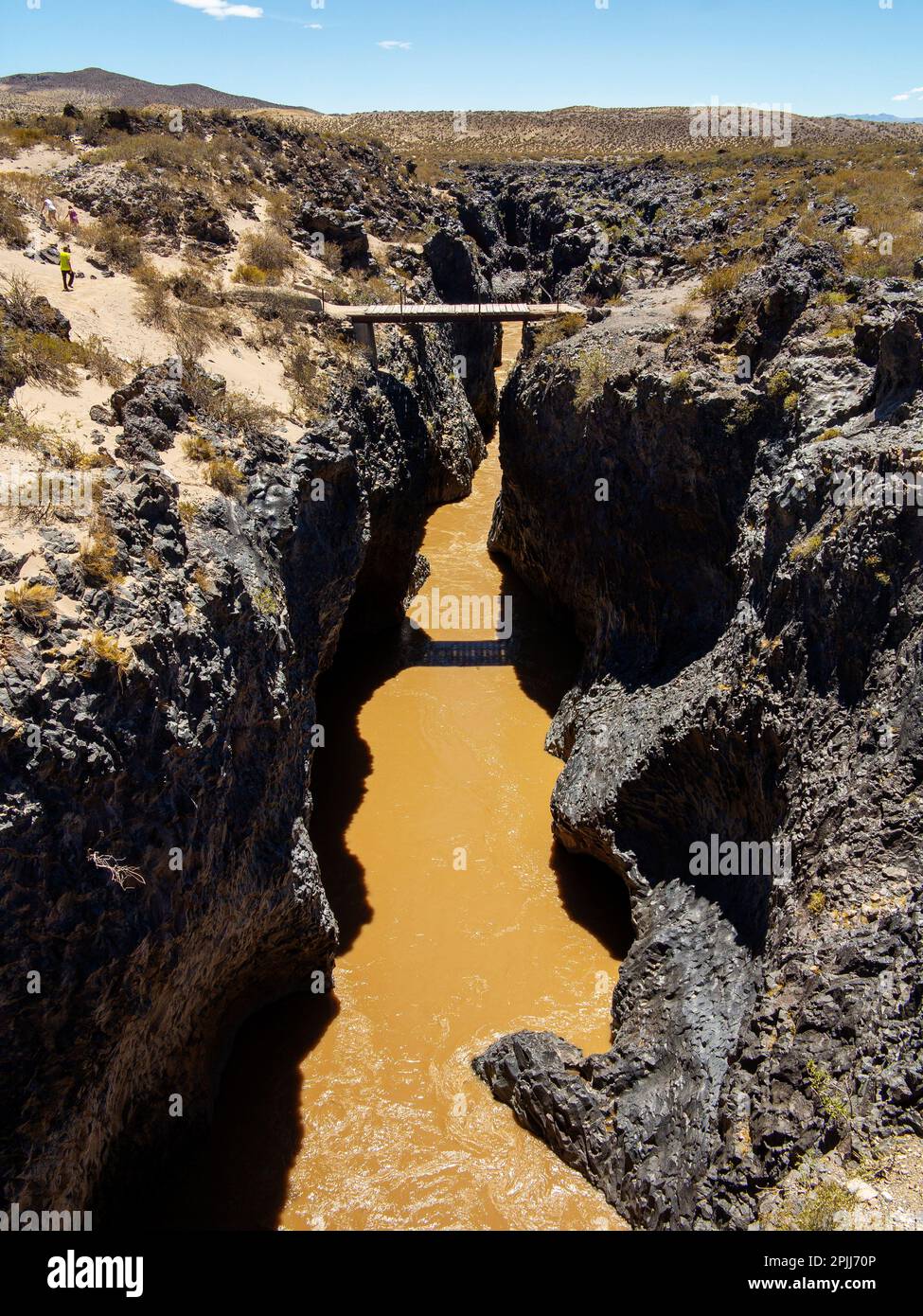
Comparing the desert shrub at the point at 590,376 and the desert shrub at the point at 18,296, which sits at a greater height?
the desert shrub at the point at 18,296

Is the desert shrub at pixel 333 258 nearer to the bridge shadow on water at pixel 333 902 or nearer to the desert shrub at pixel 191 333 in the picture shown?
the desert shrub at pixel 191 333

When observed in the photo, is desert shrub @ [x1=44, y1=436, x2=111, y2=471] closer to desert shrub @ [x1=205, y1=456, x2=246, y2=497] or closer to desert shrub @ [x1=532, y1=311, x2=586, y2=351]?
desert shrub @ [x1=205, y1=456, x2=246, y2=497]

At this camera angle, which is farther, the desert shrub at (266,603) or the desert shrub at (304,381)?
the desert shrub at (304,381)

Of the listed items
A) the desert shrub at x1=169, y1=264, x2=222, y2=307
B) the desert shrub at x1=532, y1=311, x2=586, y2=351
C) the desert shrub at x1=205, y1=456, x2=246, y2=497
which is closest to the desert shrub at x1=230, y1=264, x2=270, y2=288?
the desert shrub at x1=169, y1=264, x2=222, y2=307

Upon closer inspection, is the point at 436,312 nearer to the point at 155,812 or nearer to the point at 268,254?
the point at 268,254

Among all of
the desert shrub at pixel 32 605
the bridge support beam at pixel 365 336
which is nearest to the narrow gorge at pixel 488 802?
the desert shrub at pixel 32 605

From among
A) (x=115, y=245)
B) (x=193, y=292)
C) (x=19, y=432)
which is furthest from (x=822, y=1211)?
(x=115, y=245)

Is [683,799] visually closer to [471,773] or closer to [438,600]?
[471,773]
